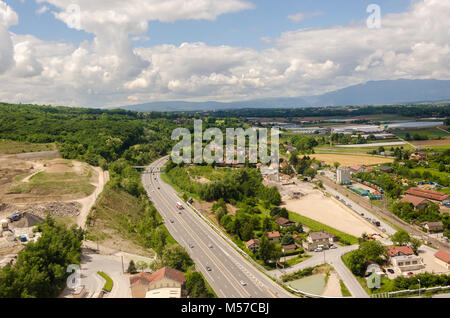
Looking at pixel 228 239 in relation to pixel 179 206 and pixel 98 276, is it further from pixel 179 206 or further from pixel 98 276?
pixel 98 276

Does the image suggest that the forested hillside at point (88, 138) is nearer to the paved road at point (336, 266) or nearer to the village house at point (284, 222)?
the village house at point (284, 222)

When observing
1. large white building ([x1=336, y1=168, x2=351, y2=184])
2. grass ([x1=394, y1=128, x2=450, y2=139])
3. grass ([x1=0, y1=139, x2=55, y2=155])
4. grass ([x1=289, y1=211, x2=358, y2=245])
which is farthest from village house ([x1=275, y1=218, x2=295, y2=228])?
grass ([x1=394, y1=128, x2=450, y2=139])

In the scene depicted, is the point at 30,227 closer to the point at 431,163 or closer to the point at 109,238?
the point at 109,238

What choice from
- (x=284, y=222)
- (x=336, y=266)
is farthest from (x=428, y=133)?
(x=336, y=266)

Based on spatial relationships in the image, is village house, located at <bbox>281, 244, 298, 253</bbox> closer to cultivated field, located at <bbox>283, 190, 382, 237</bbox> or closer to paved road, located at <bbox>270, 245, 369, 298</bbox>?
paved road, located at <bbox>270, 245, 369, 298</bbox>

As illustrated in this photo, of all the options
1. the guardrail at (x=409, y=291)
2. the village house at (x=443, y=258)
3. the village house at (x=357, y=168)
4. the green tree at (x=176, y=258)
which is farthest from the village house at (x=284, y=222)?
the village house at (x=357, y=168)

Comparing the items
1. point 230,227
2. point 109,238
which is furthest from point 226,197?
point 109,238
